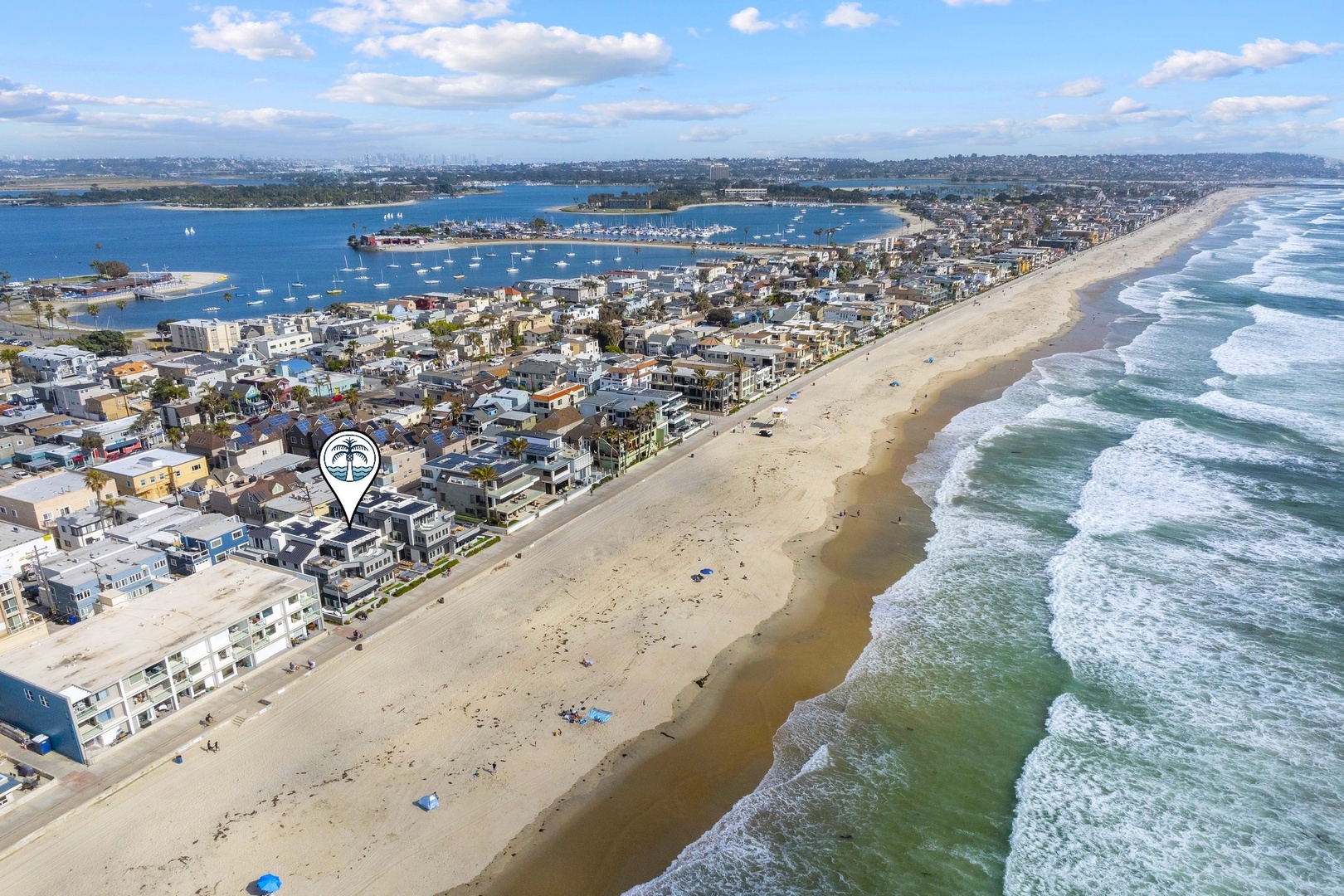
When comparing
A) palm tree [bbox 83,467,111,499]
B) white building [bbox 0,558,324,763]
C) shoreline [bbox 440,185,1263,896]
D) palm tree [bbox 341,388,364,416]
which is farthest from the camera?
palm tree [bbox 341,388,364,416]

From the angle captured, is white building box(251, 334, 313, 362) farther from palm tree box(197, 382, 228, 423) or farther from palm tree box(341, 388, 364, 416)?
palm tree box(341, 388, 364, 416)


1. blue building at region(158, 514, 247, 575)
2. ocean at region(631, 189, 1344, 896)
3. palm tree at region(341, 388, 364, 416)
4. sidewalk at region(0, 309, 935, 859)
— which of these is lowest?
ocean at region(631, 189, 1344, 896)

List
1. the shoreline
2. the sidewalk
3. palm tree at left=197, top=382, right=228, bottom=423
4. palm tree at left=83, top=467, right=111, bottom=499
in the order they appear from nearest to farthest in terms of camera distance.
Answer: the shoreline, the sidewalk, palm tree at left=83, top=467, right=111, bottom=499, palm tree at left=197, top=382, right=228, bottom=423

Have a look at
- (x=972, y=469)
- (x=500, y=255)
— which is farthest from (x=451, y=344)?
(x=500, y=255)

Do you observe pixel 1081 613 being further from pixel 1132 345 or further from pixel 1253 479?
pixel 1132 345

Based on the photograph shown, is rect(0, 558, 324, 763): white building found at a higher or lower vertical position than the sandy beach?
higher

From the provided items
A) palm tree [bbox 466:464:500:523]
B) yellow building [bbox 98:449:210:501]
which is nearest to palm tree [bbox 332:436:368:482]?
palm tree [bbox 466:464:500:523]

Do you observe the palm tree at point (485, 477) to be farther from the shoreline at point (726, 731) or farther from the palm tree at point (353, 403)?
the palm tree at point (353, 403)
